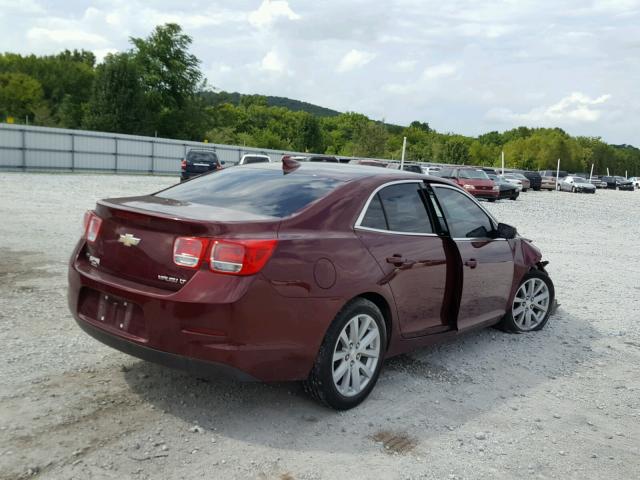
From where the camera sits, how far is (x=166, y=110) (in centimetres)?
7688

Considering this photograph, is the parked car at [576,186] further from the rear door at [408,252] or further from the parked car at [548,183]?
the rear door at [408,252]

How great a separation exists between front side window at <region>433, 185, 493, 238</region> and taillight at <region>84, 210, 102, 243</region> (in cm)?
264

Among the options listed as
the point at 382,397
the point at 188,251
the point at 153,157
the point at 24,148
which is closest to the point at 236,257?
the point at 188,251

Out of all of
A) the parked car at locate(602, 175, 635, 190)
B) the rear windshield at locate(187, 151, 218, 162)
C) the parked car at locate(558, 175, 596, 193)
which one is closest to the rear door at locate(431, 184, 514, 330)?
the rear windshield at locate(187, 151, 218, 162)

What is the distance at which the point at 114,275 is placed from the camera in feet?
12.7

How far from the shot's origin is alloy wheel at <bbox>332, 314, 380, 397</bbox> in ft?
13.4

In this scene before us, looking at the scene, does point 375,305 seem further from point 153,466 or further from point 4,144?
point 4,144

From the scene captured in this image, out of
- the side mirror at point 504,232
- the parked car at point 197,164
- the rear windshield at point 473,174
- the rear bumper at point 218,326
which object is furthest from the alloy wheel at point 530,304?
the rear windshield at point 473,174

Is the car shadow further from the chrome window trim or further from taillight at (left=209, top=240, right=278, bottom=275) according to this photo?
the chrome window trim

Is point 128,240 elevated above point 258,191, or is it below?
below

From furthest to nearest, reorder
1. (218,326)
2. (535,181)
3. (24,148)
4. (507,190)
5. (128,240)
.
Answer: (535,181), (507,190), (24,148), (128,240), (218,326)

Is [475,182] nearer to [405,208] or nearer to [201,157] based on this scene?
[201,157]

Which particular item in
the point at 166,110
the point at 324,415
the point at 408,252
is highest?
the point at 166,110

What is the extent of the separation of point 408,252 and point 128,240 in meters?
1.95
